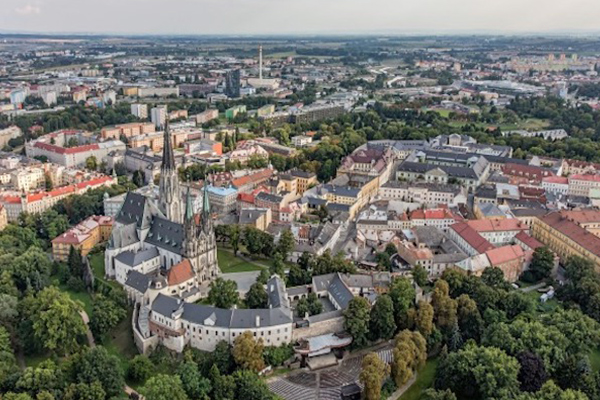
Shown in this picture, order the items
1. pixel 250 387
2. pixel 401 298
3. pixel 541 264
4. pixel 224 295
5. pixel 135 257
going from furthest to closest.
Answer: pixel 541 264, pixel 135 257, pixel 224 295, pixel 401 298, pixel 250 387

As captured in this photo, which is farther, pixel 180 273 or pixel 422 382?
pixel 180 273

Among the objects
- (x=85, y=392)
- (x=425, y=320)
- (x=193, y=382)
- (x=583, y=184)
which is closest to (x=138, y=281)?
(x=85, y=392)

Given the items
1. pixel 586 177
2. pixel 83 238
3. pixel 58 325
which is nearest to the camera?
pixel 58 325

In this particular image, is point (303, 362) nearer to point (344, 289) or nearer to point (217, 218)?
point (344, 289)

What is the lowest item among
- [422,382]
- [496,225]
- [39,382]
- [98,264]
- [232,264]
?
[422,382]

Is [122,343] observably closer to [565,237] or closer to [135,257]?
[135,257]

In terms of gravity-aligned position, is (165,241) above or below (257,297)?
above

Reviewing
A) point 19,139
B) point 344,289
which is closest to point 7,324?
point 344,289

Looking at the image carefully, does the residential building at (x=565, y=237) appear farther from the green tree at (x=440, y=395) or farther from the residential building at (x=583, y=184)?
the green tree at (x=440, y=395)
